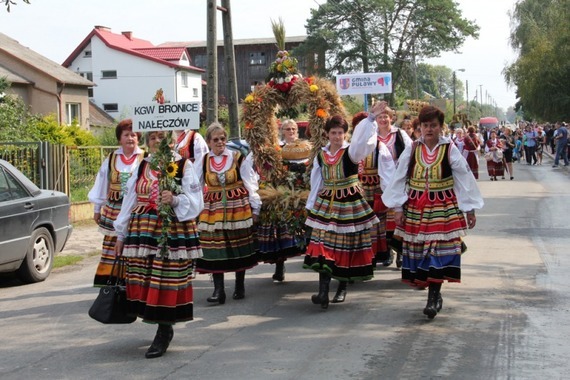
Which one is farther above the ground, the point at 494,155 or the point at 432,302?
the point at 494,155

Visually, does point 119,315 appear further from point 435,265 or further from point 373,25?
point 373,25

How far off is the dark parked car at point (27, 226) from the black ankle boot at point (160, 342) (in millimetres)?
3923

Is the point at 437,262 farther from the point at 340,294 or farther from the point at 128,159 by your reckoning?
the point at 128,159

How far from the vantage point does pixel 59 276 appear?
11.5 m

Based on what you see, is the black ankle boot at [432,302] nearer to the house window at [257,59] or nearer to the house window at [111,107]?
the house window at [111,107]

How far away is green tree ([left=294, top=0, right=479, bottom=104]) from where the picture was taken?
60.6 metres

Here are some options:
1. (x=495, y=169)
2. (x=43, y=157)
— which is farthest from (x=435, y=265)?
(x=495, y=169)

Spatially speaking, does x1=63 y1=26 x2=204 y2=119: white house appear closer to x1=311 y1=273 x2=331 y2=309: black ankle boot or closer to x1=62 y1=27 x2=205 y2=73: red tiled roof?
x1=62 y1=27 x2=205 y2=73: red tiled roof

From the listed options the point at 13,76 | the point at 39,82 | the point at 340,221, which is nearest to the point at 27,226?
the point at 340,221

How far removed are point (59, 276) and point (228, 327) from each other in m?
4.41

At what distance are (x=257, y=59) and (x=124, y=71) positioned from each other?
770 inches

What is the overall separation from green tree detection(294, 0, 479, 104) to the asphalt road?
50.8 metres

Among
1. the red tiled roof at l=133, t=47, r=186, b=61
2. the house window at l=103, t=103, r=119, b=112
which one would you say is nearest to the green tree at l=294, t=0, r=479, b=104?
the red tiled roof at l=133, t=47, r=186, b=61

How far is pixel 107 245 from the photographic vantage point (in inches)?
344
